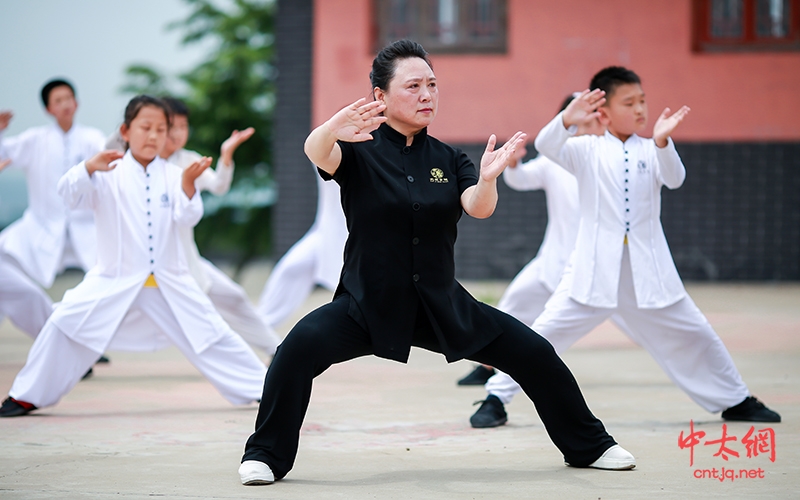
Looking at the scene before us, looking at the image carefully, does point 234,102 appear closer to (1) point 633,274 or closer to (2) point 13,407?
(2) point 13,407

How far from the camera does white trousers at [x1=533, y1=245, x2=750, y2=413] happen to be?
493 cm

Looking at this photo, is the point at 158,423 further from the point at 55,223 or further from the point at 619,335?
the point at 619,335

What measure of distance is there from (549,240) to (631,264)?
1619 millimetres

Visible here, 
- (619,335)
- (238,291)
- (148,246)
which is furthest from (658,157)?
(619,335)

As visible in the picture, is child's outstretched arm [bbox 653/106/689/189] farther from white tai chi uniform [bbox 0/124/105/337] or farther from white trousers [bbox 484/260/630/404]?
white tai chi uniform [bbox 0/124/105/337]

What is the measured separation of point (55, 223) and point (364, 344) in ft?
13.7

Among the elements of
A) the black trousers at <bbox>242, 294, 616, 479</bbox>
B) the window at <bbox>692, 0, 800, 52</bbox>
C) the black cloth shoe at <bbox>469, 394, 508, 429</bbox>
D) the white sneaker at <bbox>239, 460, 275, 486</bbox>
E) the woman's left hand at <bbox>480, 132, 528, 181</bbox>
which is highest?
the window at <bbox>692, 0, 800, 52</bbox>

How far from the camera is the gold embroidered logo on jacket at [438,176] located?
3.92m

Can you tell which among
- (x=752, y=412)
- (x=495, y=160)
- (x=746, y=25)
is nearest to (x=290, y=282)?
(x=752, y=412)

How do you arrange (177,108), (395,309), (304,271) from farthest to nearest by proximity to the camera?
(304,271) → (177,108) → (395,309)

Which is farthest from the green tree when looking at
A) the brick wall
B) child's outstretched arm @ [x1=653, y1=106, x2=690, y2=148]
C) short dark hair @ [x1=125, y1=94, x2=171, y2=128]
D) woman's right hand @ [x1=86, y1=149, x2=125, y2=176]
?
child's outstretched arm @ [x1=653, y1=106, x2=690, y2=148]

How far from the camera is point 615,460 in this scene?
4000mm

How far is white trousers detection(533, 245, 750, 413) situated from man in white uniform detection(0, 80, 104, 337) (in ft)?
11.2

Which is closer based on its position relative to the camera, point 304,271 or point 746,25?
point 304,271
